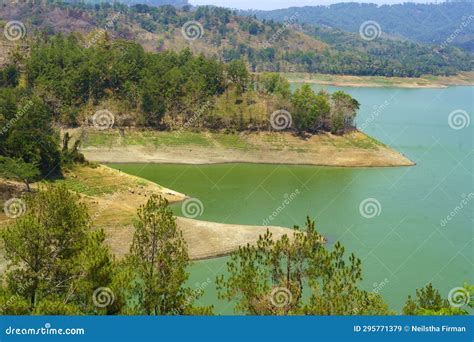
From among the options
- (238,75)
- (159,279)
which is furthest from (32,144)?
(238,75)

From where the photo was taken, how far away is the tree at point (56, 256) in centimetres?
1477

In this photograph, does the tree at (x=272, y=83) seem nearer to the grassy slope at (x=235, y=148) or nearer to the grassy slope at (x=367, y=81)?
the grassy slope at (x=235, y=148)

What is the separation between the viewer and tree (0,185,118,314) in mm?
14766

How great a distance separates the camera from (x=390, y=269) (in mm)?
27500

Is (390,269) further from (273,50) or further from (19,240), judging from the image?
(273,50)

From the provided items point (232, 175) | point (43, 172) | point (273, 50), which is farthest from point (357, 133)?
point (273, 50)

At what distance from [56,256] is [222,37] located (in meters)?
137

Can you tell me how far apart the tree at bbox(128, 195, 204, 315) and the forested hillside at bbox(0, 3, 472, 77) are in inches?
4350

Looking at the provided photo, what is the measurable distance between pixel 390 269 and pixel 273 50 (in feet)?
390

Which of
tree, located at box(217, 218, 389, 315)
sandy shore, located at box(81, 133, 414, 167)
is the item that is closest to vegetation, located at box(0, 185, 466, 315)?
tree, located at box(217, 218, 389, 315)

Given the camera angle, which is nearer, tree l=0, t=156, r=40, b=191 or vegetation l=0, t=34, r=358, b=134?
tree l=0, t=156, r=40, b=191

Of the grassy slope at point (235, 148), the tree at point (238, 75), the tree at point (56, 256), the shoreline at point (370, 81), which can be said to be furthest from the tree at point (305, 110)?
the shoreline at point (370, 81)

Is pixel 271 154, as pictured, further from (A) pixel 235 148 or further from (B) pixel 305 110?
(B) pixel 305 110

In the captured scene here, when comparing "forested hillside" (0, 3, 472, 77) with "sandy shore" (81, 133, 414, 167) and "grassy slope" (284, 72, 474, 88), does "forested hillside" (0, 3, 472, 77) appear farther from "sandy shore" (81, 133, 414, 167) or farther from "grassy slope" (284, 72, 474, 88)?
"sandy shore" (81, 133, 414, 167)
